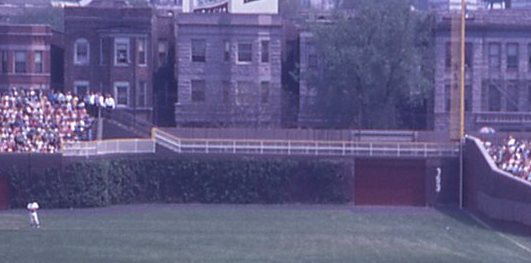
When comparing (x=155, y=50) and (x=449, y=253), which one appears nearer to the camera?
(x=449, y=253)

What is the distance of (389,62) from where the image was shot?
6881 centimetres

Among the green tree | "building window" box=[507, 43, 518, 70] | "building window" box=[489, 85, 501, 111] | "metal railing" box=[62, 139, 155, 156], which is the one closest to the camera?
"metal railing" box=[62, 139, 155, 156]

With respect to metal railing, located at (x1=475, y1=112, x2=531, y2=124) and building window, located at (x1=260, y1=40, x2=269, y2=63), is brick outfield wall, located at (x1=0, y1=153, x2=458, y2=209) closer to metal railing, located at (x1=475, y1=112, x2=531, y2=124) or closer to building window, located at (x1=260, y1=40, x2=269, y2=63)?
metal railing, located at (x1=475, y1=112, x2=531, y2=124)

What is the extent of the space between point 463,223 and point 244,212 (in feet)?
27.0

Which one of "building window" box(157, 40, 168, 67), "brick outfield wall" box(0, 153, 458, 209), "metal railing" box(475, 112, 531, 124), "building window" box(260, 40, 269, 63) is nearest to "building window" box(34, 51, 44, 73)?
"building window" box(157, 40, 168, 67)

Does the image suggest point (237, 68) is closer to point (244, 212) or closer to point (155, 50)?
point (155, 50)

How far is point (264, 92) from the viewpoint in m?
70.9

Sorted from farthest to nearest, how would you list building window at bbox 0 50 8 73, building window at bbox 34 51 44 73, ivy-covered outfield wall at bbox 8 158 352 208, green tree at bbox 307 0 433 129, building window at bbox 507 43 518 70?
building window at bbox 507 43 518 70, building window at bbox 34 51 44 73, building window at bbox 0 50 8 73, green tree at bbox 307 0 433 129, ivy-covered outfield wall at bbox 8 158 352 208

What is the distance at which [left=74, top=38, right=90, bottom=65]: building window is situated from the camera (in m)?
71.0

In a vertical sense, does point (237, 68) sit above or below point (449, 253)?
above

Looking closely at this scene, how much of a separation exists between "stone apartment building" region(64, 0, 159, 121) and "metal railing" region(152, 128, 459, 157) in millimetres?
12800

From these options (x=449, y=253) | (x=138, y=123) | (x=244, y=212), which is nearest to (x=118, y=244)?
(x=449, y=253)

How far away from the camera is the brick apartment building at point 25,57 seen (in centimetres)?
6981

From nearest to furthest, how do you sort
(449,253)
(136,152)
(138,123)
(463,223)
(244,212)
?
(449,253) < (463,223) < (244,212) < (136,152) < (138,123)
